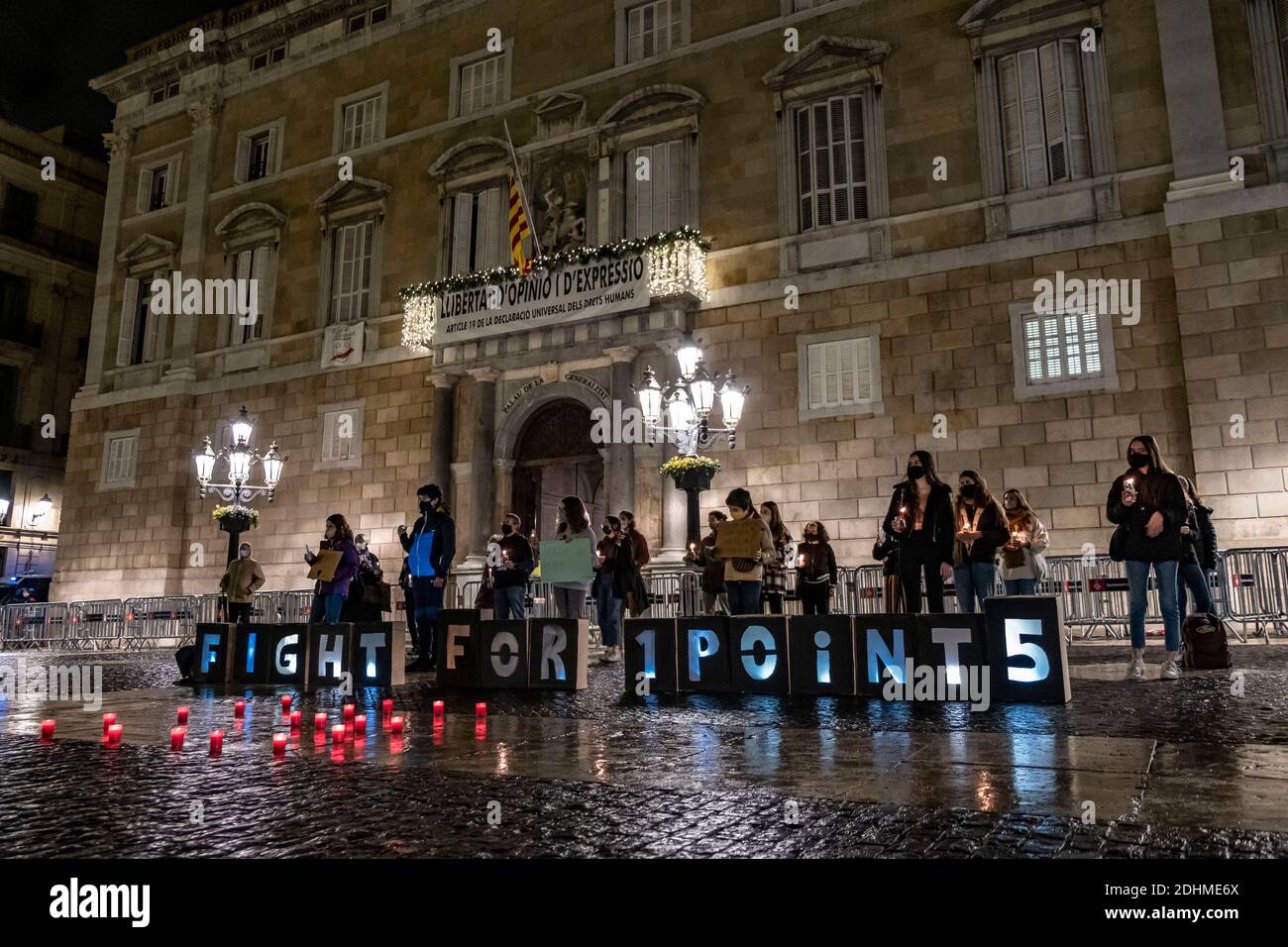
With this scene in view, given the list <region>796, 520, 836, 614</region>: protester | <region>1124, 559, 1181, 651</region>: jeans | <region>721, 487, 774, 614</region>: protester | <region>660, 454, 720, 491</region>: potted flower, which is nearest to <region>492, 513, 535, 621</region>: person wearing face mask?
<region>721, 487, 774, 614</region>: protester

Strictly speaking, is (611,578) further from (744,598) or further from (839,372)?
(839,372)

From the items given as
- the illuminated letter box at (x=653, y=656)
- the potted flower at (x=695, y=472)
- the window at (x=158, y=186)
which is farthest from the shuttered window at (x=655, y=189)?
the window at (x=158, y=186)

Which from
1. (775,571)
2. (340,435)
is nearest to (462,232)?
(340,435)

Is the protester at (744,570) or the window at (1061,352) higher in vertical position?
the window at (1061,352)

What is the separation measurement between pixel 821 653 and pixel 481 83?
58.1 ft

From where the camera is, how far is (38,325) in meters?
33.0

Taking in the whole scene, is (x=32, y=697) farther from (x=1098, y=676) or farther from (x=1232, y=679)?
(x=1232, y=679)

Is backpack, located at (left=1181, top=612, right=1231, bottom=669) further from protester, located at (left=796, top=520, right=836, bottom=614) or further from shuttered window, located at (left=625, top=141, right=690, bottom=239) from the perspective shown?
shuttered window, located at (left=625, top=141, right=690, bottom=239)

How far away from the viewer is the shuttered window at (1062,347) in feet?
46.4

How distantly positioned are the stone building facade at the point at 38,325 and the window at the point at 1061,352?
104 ft

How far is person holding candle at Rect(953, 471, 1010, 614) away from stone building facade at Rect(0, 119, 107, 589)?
106 ft

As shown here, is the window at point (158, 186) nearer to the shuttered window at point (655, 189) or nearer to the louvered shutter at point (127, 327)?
the louvered shutter at point (127, 327)
